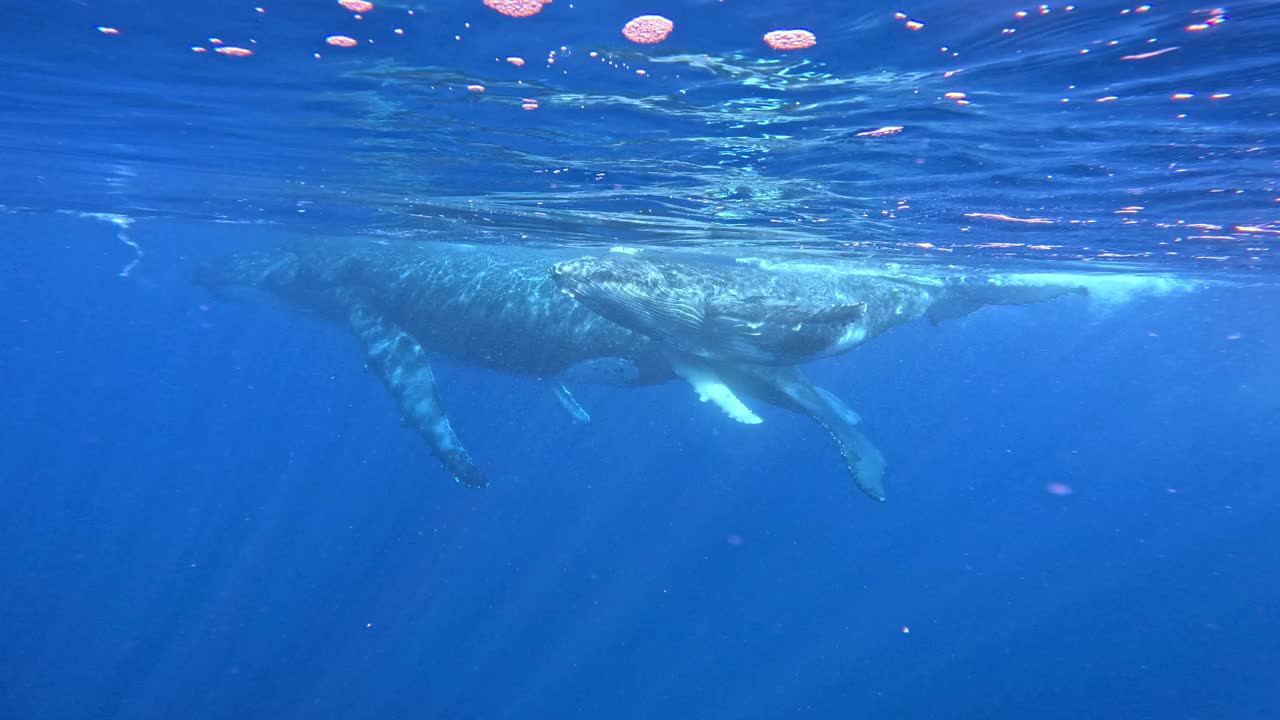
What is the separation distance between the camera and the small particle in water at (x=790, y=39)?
249 inches

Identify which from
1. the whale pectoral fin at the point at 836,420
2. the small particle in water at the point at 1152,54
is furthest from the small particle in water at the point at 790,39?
the whale pectoral fin at the point at 836,420

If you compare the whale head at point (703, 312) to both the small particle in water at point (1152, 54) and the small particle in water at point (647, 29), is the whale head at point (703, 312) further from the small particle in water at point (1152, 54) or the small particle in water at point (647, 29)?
the small particle in water at point (1152, 54)

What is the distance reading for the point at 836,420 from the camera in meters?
13.3

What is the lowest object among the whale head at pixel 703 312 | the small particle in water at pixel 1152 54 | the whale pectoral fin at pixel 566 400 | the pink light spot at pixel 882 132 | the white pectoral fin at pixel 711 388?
the whale pectoral fin at pixel 566 400

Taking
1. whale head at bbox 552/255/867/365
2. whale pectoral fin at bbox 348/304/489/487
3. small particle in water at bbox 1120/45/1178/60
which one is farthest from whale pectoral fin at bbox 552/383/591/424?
small particle in water at bbox 1120/45/1178/60

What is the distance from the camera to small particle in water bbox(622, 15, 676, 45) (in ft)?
20.7

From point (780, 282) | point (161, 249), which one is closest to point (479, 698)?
point (780, 282)

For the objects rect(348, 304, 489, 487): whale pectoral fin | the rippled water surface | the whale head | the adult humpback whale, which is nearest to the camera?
the rippled water surface

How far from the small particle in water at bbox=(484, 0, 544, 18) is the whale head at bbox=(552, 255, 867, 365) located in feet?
14.7

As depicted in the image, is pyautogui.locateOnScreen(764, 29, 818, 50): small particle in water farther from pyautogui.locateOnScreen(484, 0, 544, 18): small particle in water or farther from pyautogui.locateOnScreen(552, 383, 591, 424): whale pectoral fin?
pyautogui.locateOnScreen(552, 383, 591, 424): whale pectoral fin

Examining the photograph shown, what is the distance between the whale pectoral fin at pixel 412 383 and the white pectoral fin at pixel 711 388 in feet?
15.1

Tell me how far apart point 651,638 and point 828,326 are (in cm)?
2259

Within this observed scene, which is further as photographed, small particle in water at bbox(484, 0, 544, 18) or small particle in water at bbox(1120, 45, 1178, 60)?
small particle in water at bbox(1120, 45, 1178, 60)

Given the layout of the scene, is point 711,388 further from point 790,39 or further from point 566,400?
point 790,39
